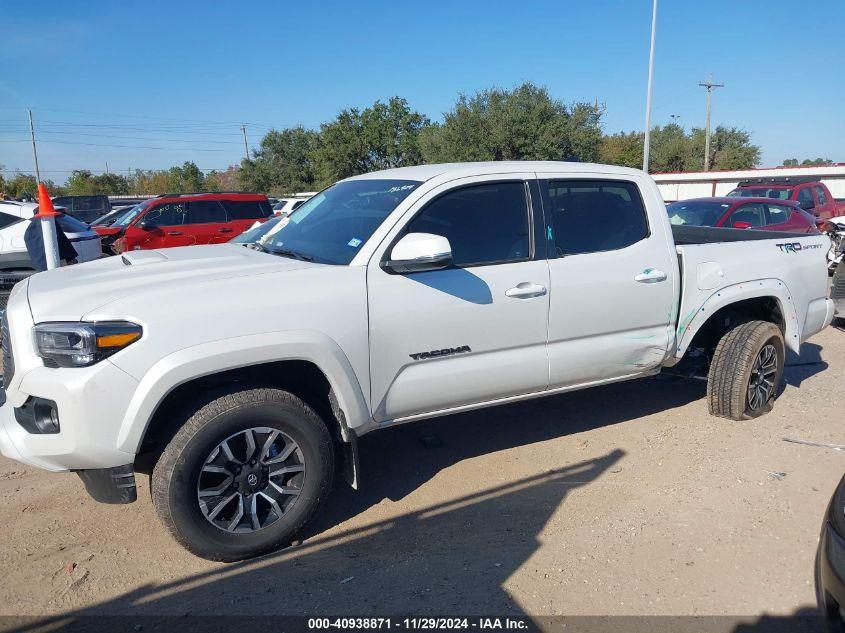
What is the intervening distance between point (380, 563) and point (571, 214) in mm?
2441

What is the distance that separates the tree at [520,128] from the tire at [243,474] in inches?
1190

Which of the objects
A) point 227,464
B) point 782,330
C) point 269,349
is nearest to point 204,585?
point 227,464

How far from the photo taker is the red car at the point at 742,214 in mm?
11211

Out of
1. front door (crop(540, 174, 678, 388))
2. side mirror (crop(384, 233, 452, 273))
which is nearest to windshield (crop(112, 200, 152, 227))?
front door (crop(540, 174, 678, 388))

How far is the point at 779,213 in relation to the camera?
39.9 ft

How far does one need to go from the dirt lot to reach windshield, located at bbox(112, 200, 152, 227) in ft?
34.9

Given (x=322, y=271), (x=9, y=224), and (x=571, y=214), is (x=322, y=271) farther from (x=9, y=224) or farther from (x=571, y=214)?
(x=9, y=224)

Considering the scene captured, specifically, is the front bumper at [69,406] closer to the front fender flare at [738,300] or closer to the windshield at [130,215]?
the front fender flare at [738,300]

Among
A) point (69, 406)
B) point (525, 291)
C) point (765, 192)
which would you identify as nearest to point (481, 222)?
point (525, 291)

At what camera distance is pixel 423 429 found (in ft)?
16.9

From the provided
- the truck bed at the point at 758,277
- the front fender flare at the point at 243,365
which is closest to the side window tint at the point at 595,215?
the truck bed at the point at 758,277

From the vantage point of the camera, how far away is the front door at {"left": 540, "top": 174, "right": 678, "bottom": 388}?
4.13 meters

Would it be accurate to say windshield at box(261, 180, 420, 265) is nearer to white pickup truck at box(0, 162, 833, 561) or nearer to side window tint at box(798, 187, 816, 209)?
white pickup truck at box(0, 162, 833, 561)

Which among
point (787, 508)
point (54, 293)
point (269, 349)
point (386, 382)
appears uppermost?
point (54, 293)
